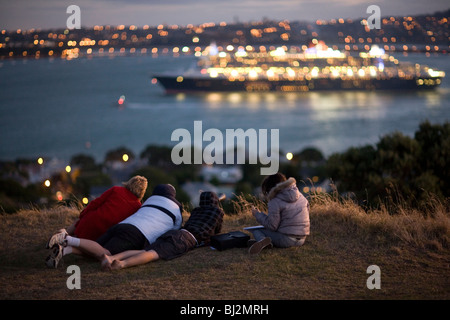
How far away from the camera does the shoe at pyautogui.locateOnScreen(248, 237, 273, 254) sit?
12.8ft

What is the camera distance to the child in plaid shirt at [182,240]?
3.62 meters

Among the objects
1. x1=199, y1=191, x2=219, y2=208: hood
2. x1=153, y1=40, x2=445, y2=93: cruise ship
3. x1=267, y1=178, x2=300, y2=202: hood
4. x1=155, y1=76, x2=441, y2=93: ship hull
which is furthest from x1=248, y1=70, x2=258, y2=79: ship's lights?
x1=267, y1=178, x2=300, y2=202: hood

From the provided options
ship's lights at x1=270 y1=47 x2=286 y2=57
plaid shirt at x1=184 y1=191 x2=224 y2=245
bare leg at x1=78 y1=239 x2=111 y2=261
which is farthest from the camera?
ship's lights at x1=270 y1=47 x2=286 y2=57

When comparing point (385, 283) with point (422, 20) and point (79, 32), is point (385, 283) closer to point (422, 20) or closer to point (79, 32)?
point (422, 20)

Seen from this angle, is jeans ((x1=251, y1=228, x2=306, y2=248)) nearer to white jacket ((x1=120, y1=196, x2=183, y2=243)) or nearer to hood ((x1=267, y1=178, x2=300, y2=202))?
hood ((x1=267, y1=178, x2=300, y2=202))

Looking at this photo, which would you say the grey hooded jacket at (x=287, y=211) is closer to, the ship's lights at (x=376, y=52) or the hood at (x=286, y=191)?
the hood at (x=286, y=191)

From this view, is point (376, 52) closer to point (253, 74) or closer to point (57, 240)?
point (253, 74)

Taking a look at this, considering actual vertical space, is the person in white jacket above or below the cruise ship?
below

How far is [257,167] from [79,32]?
37529mm

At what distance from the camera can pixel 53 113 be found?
80312mm

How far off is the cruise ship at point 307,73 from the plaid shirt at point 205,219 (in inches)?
2384

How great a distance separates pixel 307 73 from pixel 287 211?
202ft

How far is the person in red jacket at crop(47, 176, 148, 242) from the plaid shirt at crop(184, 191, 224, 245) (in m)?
0.47
